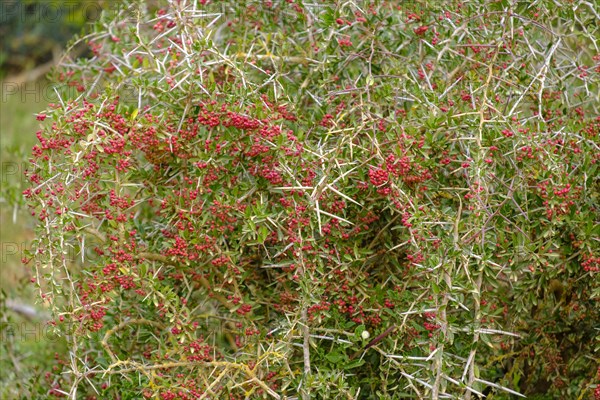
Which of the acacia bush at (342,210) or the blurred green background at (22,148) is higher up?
the acacia bush at (342,210)

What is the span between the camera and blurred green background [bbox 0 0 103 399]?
149 inches

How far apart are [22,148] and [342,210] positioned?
2429 mm

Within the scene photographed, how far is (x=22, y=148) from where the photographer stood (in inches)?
173

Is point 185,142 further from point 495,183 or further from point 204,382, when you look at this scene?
point 495,183

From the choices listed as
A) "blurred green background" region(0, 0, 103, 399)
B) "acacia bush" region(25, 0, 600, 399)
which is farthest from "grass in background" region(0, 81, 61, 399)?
"acacia bush" region(25, 0, 600, 399)

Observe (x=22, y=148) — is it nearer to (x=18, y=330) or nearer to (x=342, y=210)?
(x=18, y=330)

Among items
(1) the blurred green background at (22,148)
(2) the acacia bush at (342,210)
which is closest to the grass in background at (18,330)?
(1) the blurred green background at (22,148)

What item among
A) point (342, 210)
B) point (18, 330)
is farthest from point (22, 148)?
point (342, 210)

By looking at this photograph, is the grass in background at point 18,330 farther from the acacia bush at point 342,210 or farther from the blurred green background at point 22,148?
→ the acacia bush at point 342,210

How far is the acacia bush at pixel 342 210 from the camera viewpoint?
2.58 meters

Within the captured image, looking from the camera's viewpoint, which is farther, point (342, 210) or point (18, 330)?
point (18, 330)

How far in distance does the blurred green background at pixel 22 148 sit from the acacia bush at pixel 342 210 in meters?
0.48

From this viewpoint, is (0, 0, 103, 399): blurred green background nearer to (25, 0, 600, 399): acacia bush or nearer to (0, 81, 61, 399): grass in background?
(0, 81, 61, 399): grass in background

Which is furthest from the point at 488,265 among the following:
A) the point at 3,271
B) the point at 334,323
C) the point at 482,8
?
the point at 3,271
